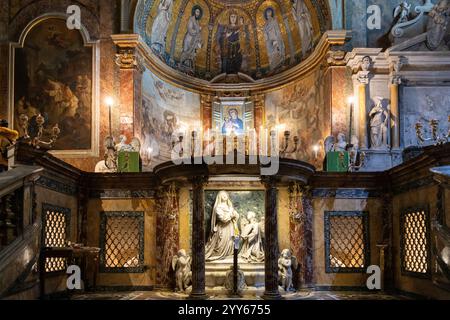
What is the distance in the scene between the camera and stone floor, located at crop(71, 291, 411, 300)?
14955 millimetres

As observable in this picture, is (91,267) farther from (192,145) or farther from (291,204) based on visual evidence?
(192,145)

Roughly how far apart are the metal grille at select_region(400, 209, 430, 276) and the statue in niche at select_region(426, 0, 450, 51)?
715 cm

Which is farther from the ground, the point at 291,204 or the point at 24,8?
the point at 24,8

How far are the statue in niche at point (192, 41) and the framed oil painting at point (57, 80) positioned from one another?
4594 mm

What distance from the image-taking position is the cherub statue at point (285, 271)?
619 inches

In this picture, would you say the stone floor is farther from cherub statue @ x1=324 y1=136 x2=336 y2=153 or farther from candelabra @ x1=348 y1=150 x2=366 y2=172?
cherub statue @ x1=324 y1=136 x2=336 y2=153

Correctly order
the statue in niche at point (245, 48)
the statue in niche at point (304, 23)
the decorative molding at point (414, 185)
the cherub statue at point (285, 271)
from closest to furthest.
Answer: the decorative molding at point (414, 185), the cherub statue at point (285, 271), the statue in niche at point (304, 23), the statue in niche at point (245, 48)

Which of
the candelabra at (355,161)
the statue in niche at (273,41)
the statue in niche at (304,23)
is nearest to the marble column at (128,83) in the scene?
the statue in niche at (273,41)

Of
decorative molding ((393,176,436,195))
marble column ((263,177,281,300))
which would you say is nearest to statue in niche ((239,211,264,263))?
marble column ((263,177,281,300))

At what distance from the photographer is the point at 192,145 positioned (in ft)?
75.0

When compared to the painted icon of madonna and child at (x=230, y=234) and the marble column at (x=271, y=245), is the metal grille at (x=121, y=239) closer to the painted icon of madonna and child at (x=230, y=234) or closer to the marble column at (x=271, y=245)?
the painted icon of madonna and child at (x=230, y=234)

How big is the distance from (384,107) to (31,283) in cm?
1363

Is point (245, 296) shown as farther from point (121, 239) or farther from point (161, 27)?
point (161, 27)

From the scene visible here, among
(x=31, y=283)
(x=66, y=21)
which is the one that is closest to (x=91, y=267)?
(x=31, y=283)
